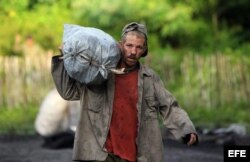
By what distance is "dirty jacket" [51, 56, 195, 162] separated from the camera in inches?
191

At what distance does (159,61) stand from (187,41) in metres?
3.93

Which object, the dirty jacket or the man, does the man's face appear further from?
the dirty jacket

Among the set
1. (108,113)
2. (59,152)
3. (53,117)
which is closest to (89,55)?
(108,113)

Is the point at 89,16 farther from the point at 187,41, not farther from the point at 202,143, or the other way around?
the point at 202,143

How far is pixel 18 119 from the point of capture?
48.2 ft

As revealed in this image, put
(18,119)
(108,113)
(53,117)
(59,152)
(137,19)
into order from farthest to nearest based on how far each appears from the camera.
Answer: (137,19)
(18,119)
(53,117)
(59,152)
(108,113)

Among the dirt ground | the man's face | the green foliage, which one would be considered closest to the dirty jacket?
the man's face

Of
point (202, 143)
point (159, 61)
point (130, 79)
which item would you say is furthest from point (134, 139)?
point (159, 61)

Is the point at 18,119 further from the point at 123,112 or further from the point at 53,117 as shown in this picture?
the point at 123,112

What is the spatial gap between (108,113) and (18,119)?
10.0 metres

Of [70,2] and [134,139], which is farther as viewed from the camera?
[70,2]

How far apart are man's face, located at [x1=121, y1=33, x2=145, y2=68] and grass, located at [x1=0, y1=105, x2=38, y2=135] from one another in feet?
26.8

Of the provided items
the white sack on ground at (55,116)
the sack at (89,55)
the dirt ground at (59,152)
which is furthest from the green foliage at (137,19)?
the sack at (89,55)

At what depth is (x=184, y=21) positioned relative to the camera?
19.5 m
